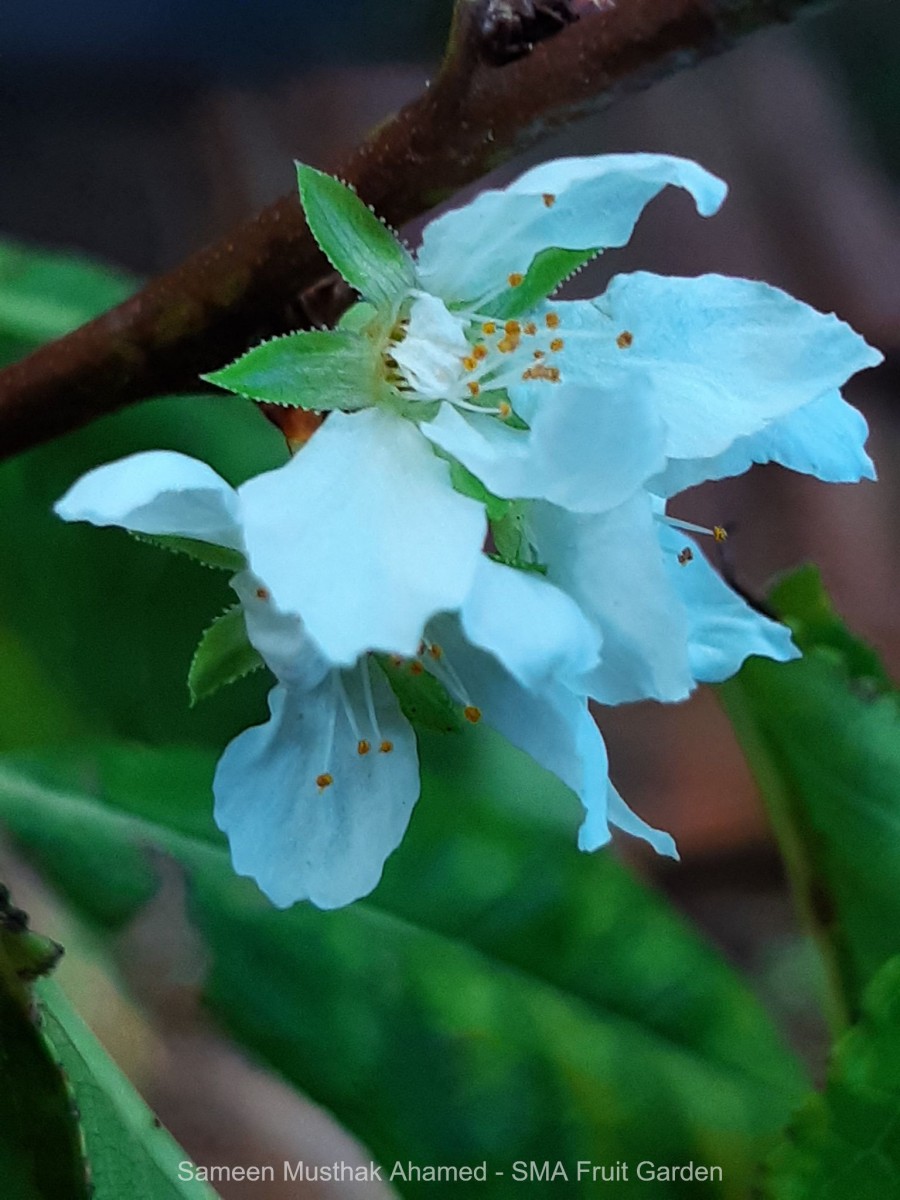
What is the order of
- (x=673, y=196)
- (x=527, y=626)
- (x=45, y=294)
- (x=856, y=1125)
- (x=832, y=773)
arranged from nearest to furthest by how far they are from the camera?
(x=527, y=626), (x=856, y=1125), (x=832, y=773), (x=45, y=294), (x=673, y=196)

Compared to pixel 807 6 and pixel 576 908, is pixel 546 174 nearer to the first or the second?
pixel 807 6

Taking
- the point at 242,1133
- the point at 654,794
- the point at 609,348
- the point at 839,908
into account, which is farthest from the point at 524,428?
the point at 654,794

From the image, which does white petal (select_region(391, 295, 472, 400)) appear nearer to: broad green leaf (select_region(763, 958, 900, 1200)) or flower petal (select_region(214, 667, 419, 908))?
flower petal (select_region(214, 667, 419, 908))

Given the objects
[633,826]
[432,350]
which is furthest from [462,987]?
[432,350]

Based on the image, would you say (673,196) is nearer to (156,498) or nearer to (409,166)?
(409,166)

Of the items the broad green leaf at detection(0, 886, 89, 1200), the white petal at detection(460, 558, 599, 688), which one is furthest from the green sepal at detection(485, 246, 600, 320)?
the broad green leaf at detection(0, 886, 89, 1200)

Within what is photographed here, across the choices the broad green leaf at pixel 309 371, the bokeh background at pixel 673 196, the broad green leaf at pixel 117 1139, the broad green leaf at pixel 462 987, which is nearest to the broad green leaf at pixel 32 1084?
the broad green leaf at pixel 117 1139
